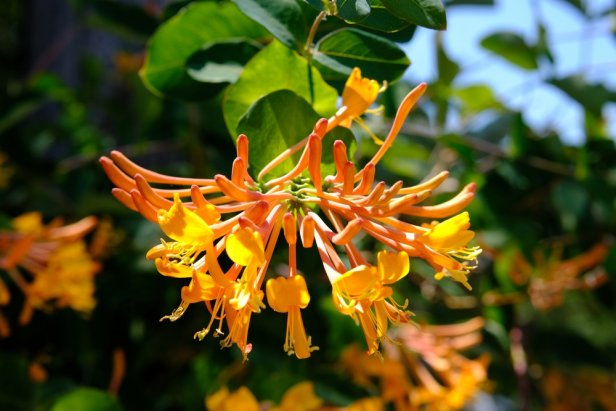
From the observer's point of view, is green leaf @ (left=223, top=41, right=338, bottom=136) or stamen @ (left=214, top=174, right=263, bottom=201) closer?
stamen @ (left=214, top=174, right=263, bottom=201)

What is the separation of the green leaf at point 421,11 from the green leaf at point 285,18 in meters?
0.16

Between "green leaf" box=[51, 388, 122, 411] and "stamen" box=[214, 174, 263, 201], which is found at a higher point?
"stamen" box=[214, 174, 263, 201]

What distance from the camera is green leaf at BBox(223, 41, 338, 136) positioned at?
0.62 metres

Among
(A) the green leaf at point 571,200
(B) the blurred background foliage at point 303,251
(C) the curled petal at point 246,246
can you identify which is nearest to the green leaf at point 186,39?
(B) the blurred background foliage at point 303,251

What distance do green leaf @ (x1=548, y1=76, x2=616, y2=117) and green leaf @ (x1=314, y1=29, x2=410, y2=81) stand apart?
24.4 inches

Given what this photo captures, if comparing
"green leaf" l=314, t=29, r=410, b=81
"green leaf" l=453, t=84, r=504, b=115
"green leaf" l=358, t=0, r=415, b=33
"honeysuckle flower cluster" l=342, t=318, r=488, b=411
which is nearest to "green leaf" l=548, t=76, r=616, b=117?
"green leaf" l=453, t=84, r=504, b=115

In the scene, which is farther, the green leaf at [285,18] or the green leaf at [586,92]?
the green leaf at [586,92]

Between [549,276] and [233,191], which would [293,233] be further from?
[549,276]

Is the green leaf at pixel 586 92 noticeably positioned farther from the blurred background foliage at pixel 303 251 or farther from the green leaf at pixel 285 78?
the green leaf at pixel 285 78

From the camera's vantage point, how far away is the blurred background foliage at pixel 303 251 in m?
0.99

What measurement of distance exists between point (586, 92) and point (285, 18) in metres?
0.71

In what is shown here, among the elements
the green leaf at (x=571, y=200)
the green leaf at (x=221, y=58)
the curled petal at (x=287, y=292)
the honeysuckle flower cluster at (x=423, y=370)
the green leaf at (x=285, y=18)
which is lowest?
the honeysuckle flower cluster at (x=423, y=370)

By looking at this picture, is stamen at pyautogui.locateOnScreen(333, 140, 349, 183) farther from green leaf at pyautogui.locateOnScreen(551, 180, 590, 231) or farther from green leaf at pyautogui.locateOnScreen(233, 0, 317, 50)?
green leaf at pyautogui.locateOnScreen(551, 180, 590, 231)

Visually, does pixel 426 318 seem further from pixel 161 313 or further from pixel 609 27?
pixel 609 27
